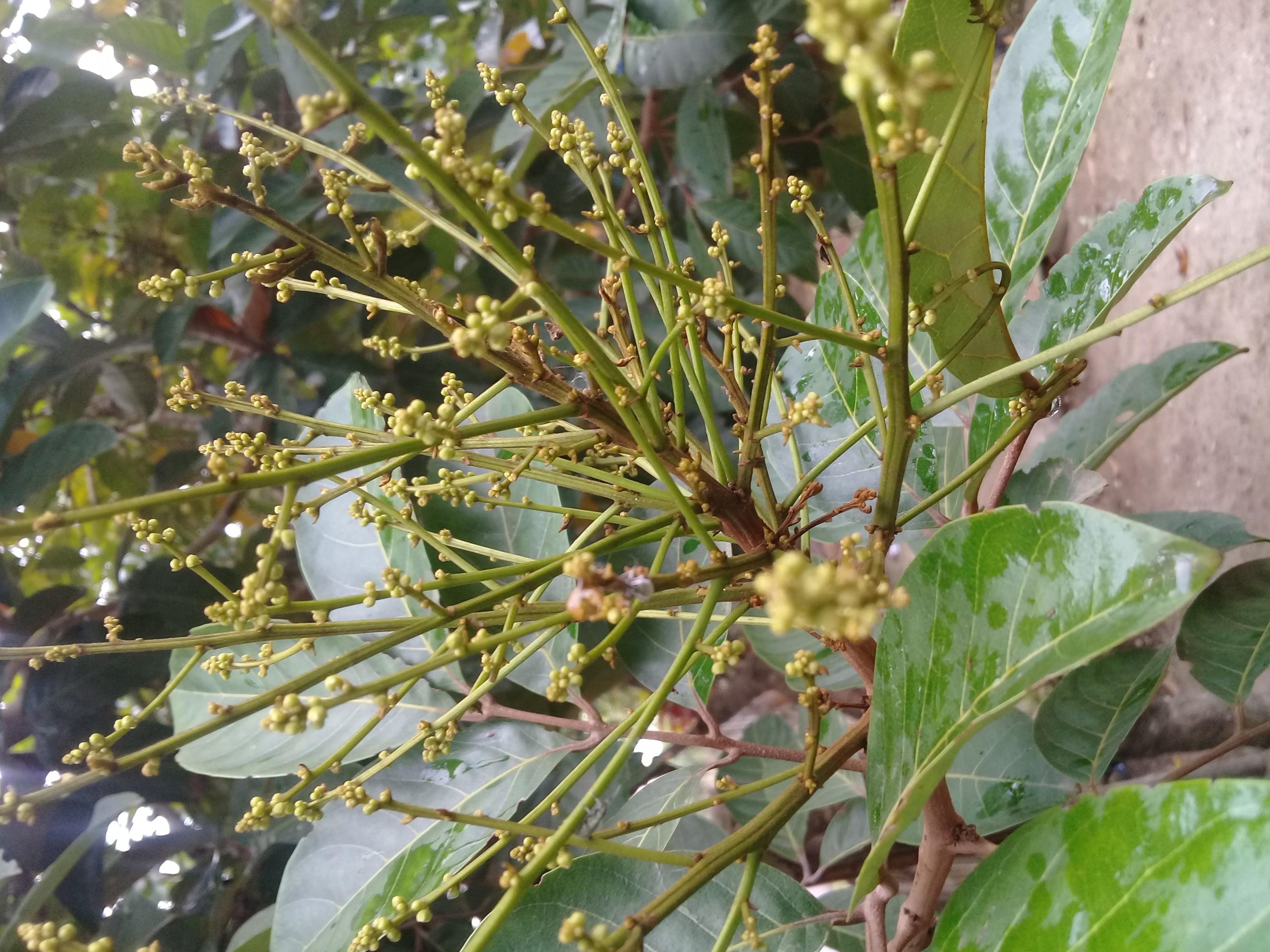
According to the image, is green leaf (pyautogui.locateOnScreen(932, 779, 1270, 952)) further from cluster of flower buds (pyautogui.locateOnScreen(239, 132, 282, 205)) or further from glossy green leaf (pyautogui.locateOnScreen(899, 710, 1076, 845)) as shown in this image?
cluster of flower buds (pyautogui.locateOnScreen(239, 132, 282, 205))

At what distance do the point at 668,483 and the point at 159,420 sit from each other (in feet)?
3.68

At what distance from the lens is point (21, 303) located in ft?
2.35

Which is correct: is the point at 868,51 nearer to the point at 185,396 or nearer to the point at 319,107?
the point at 319,107

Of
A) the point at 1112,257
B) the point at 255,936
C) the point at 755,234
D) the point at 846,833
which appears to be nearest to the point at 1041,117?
the point at 1112,257

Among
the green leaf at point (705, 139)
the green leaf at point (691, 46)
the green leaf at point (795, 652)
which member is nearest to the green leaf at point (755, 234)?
the green leaf at point (705, 139)

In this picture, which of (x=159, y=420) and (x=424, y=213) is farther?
(x=159, y=420)

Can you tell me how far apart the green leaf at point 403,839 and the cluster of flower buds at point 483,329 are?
340 millimetres

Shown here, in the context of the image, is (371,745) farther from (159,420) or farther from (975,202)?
(159,420)

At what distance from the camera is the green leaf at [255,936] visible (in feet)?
1.97

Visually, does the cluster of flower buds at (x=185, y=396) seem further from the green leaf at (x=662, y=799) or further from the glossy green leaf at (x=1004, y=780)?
the glossy green leaf at (x=1004, y=780)

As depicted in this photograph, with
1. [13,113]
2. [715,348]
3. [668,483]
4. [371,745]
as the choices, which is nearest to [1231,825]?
[668,483]

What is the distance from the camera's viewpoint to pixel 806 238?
937 millimetres

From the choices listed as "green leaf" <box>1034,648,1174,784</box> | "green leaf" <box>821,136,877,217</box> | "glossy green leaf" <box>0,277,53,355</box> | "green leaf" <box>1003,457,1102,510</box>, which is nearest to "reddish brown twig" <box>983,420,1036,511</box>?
"green leaf" <box>1003,457,1102,510</box>

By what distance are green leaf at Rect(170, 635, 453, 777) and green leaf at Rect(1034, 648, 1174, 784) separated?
0.41 meters
